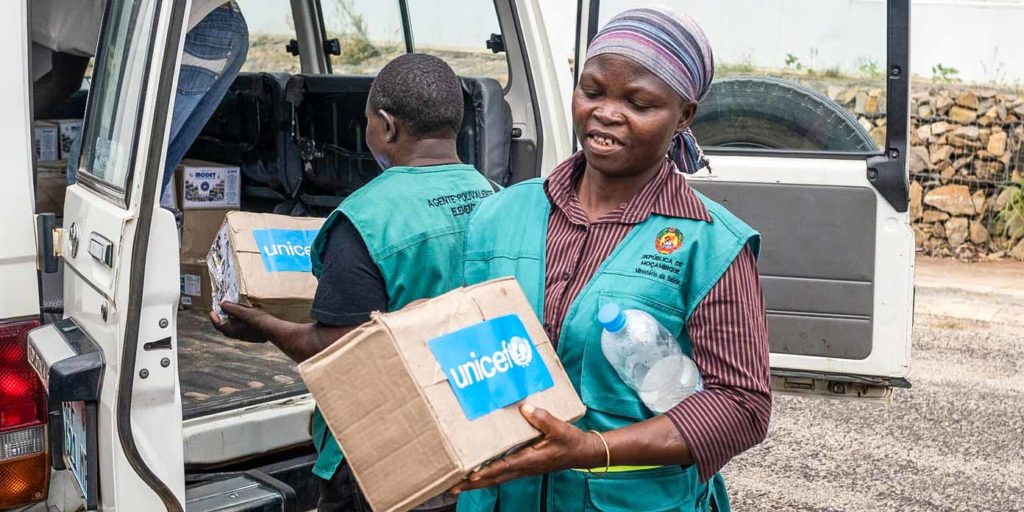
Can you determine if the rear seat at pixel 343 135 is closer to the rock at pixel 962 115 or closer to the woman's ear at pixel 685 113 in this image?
the woman's ear at pixel 685 113

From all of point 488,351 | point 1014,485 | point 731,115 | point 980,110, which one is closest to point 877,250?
point 731,115

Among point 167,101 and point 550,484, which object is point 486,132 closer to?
point 167,101

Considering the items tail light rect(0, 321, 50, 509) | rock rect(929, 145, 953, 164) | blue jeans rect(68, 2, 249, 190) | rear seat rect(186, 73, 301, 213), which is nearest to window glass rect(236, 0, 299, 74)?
rear seat rect(186, 73, 301, 213)

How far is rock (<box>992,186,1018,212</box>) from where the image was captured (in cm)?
1070

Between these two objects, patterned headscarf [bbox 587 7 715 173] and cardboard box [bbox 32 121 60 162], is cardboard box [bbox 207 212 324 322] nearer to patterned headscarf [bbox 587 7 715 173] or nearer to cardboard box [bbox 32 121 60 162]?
patterned headscarf [bbox 587 7 715 173]

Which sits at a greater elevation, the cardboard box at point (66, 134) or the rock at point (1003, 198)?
the cardboard box at point (66, 134)

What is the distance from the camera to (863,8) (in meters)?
3.82

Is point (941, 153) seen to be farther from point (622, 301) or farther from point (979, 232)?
point (622, 301)

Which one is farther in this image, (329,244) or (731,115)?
(731,115)

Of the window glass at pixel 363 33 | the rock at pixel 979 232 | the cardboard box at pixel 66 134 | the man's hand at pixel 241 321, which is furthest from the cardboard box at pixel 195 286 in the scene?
the rock at pixel 979 232

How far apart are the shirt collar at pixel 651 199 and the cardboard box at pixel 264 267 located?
3.54ft

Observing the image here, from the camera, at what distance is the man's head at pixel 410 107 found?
255 centimetres

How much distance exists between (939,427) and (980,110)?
6.11 meters

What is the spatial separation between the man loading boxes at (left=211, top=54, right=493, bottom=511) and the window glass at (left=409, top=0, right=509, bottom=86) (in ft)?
5.24
